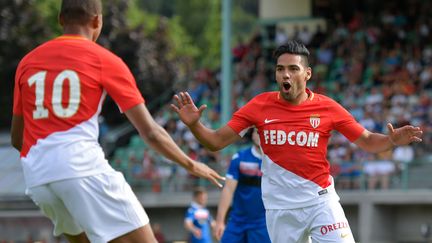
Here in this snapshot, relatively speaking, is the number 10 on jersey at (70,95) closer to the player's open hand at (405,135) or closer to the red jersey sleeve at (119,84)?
the red jersey sleeve at (119,84)

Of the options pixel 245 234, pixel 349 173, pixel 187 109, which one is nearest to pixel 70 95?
pixel 187 109

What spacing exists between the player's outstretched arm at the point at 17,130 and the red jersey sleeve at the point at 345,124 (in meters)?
2.87

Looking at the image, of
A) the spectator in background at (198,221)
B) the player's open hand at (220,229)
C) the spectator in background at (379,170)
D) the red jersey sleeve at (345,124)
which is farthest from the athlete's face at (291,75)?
the spectator in background at (379,170)

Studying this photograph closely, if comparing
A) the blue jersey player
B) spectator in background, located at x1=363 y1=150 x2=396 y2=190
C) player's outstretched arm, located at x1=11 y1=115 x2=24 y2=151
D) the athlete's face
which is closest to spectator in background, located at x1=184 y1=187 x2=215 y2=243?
spectator in background, located at x1=363 y1=150 x2=396 y2=190

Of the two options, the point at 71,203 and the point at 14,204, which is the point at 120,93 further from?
the point at 14,204

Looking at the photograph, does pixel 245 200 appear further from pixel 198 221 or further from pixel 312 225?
pixel 198 221

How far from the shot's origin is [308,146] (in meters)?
8.36

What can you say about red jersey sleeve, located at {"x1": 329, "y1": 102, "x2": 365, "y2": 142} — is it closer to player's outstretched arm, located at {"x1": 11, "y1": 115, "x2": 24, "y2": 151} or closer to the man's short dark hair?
the man's short dark hair

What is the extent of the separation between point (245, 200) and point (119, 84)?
214 inches

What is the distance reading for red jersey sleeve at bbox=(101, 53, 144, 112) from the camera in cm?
615

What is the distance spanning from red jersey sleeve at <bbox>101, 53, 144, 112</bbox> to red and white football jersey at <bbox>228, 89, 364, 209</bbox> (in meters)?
2.36

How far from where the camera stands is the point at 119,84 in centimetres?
617

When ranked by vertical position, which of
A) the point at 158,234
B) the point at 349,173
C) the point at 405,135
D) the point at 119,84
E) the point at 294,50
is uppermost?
the point at 119,84

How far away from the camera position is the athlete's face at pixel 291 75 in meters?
8.41
